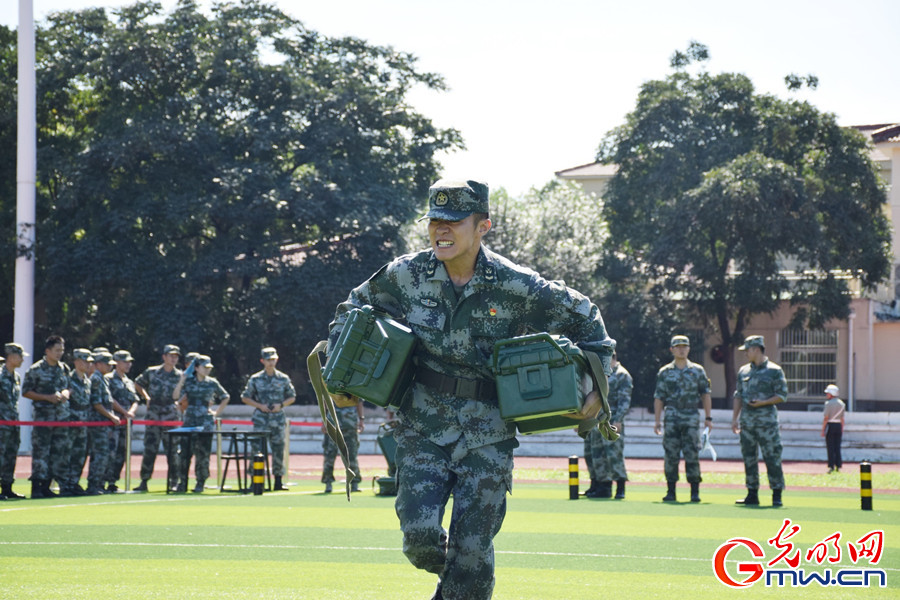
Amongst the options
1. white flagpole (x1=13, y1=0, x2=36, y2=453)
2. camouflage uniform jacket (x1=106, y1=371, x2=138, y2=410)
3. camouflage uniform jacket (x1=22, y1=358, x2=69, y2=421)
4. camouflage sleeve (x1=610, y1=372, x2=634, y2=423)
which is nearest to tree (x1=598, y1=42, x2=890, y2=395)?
white flagpole (x1=13, y1=0, x2=36, y2=453)

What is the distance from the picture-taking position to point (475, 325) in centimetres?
592

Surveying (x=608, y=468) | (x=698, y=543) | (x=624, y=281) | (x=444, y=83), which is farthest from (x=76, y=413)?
(x=624, y=281)

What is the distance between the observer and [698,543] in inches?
457

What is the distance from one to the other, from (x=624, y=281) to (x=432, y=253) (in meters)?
39.5

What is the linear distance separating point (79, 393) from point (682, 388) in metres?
Result: 8.88

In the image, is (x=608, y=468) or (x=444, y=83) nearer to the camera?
(x=608, y=468)

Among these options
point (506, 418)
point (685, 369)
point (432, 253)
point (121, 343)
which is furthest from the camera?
point (121, 343)

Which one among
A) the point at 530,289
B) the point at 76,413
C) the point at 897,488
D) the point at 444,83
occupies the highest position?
the point at 444,83

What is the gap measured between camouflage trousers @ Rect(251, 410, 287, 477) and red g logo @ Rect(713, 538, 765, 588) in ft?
32.1

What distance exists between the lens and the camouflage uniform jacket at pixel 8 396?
17.3 metres

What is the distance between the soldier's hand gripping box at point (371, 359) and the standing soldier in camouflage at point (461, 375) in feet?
0.51

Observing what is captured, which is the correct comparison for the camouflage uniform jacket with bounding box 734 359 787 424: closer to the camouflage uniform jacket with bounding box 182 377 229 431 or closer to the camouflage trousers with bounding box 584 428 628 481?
the camouflage trousers with bounding box 584 428 628 481

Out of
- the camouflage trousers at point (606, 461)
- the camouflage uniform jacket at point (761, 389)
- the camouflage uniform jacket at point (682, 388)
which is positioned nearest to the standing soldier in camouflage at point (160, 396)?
the camouflage trousers at point (606, 461)

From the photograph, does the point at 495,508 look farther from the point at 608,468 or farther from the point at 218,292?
the point at 218,292
